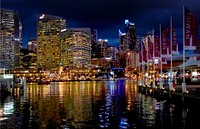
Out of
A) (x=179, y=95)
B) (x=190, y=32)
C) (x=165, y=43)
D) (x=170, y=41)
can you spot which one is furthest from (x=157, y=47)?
(x=190, y=32)

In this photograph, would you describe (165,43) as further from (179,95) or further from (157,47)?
(179,95)

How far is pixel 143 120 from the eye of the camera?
32250 mm

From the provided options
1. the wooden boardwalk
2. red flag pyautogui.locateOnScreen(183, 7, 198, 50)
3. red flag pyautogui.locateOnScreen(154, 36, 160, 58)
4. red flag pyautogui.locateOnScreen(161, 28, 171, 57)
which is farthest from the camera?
red flag pyautogui.locateOnScreen(154, 36, 160, 58)

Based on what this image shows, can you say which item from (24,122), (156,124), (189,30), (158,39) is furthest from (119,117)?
(158,39)

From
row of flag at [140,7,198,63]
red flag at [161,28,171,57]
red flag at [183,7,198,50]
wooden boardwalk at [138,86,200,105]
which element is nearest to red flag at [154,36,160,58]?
row of flag at [140,7,198,63]

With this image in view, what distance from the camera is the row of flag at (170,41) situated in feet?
130

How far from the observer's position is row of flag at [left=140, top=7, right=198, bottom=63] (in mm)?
39594

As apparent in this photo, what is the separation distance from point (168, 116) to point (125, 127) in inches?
279

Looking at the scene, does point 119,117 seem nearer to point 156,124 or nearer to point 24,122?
point 156,124

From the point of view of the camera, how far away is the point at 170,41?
4941cm

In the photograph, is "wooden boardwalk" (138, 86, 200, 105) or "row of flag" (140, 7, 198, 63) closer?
"wooden boardwalk" (138, 86, 200, 105)

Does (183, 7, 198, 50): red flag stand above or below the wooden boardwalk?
above

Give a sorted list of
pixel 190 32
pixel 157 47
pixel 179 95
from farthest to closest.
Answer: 1. pixel 157 47
2. pixel 179 95
3. pixel 190 32

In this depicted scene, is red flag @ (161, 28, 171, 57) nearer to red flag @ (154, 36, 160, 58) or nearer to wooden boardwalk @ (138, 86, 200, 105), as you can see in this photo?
wooden boardwalk @ (138, 86, 200, 105)
